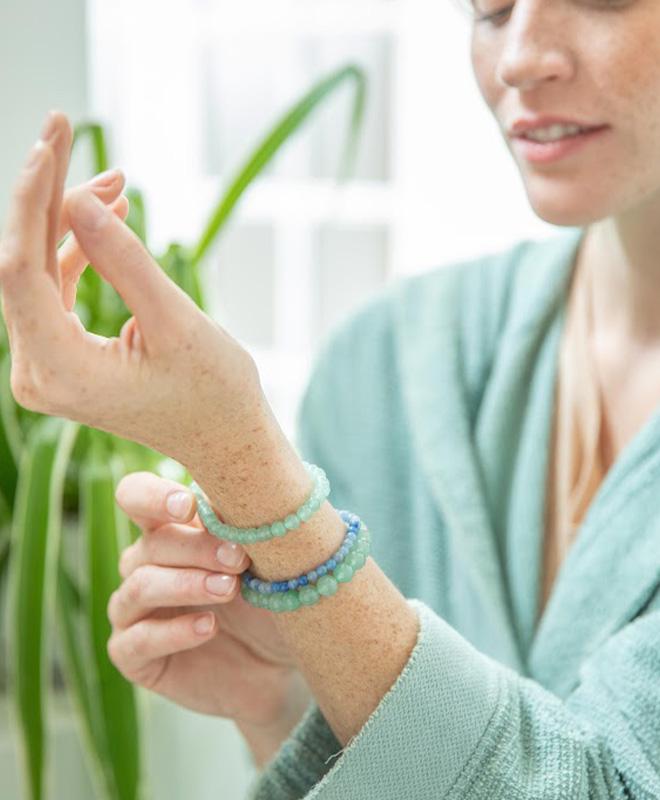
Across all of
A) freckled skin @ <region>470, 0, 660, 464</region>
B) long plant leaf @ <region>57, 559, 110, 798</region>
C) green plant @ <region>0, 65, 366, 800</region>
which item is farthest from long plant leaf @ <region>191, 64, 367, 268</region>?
freckled skin @ <region>470, 0, 660, 464</region>

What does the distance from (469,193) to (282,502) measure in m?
1.10


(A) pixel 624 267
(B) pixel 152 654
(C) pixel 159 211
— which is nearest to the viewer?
(B) pixel 152 654

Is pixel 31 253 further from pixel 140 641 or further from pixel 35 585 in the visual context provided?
pixel 35 585

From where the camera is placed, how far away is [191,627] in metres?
0.77

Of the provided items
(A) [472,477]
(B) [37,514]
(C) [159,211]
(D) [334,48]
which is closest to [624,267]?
(A) [472,477]

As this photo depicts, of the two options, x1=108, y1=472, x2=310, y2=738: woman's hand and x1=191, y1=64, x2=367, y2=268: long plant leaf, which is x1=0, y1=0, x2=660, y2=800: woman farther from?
x1=191, y1=64, x2=367, y2=268: long plant leaf

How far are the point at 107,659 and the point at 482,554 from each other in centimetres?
43

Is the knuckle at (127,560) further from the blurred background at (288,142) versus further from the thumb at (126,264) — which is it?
the blurred background at (288,142)

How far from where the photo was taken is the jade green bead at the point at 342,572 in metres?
0.68

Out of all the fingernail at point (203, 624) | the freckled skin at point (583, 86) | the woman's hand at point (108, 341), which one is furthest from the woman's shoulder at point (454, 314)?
the woman's hand at point (108, 341)

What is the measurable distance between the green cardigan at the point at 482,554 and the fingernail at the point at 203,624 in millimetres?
97

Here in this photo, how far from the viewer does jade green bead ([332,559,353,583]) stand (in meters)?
0.68

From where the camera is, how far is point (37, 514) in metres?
1.25

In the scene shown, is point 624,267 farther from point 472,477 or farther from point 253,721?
point 253,721
